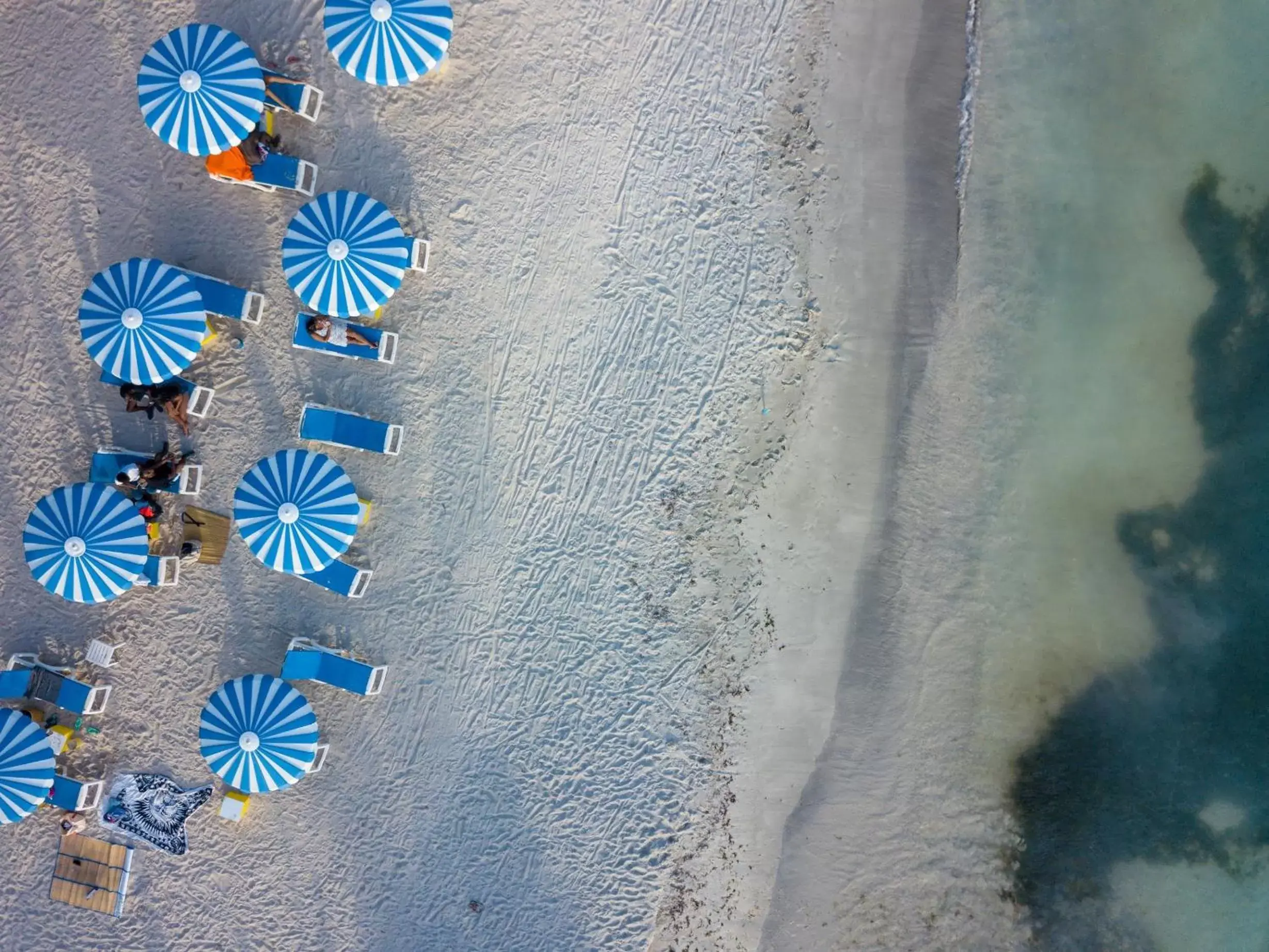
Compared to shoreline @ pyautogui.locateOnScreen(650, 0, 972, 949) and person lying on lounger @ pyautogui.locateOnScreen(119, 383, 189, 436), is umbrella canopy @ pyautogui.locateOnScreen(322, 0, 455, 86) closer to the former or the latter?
shoreline @ pyautogui.locateOnScreen(650, 0, 972, 949)

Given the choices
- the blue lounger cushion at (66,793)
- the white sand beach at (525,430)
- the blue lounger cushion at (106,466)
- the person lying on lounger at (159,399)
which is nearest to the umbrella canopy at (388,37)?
the white sand beach at (525,430)

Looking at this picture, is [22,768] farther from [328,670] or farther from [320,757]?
[328,670]

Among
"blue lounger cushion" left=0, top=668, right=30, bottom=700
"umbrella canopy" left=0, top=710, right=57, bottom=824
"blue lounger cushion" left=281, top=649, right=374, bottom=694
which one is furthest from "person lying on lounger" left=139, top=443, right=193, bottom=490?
"umbrella canopy" left=0, top=710, right=57, bottom=824

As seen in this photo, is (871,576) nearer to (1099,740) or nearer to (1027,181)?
(1099,740)

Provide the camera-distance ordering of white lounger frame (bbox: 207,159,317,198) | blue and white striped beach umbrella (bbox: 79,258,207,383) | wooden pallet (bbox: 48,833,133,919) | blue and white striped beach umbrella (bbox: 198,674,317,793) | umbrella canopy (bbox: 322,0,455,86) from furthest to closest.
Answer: wooden pallet (bbox: 48,833,133,919) < white lounger frame (bbox: 207,159,317,198) < blue and white striped beach umbrella (bbox: 198,674,317,793) < blue and white striped beach umbrella (bbox: 79,258,207,383) < umbrella canopy (bbox: 322,0,455,86)

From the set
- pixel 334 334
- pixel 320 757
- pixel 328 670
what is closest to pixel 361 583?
pixel 328 670

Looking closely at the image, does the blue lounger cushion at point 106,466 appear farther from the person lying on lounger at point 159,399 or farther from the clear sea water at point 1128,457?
the clear sea water at point 1128,457
